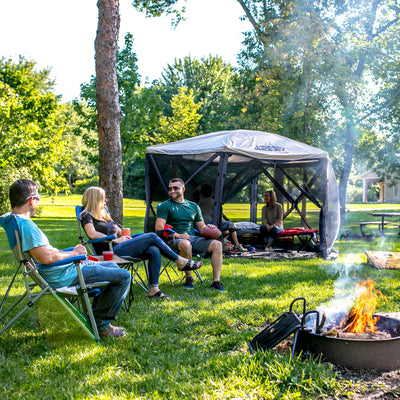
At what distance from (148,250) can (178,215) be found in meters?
1.08

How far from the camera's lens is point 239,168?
1023 cm

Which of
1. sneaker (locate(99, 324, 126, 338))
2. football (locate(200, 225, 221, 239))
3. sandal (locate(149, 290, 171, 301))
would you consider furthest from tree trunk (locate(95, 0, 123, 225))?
sneaker (locate(99, 324, 126, 338))

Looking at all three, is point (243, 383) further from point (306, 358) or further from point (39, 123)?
point (39, 123)

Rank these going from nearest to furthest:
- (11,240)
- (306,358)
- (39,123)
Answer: (306,358) → (11,240) → (39,123)

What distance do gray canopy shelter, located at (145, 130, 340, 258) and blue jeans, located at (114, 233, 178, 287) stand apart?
3.22m

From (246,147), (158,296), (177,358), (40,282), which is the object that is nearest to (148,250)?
(158,296)

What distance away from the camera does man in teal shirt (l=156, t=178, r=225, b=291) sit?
17.8 ft

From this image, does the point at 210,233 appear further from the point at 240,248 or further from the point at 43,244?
the point at 240,248

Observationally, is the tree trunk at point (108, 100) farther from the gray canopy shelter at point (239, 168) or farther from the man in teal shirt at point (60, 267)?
the man in teal shirt at point (60, 267)

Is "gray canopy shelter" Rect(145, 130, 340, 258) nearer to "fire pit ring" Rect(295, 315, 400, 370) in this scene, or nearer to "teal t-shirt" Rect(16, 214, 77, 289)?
"teal t-shirt" Rect(16, 214, 77, 289)

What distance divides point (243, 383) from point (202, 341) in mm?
855

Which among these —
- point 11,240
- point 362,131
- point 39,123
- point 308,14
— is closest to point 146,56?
point 39,123

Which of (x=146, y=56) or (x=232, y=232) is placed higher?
(x=146, y=56)

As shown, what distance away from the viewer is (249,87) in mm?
16547
